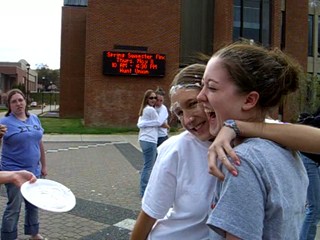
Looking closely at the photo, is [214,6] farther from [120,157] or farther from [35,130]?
[35,130]

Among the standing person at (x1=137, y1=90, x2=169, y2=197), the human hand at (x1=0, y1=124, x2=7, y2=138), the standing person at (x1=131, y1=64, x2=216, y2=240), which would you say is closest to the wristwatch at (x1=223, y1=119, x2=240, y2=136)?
the standing person at (x1=131, y1=64, x2=216, y2=240)

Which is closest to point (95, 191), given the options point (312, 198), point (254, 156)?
point (312, 198)

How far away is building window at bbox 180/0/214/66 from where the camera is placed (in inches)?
1027

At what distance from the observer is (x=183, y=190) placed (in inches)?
66.4

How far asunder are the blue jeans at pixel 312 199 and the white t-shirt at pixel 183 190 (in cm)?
281

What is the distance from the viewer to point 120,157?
12562mm

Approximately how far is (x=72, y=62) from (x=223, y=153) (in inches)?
1307

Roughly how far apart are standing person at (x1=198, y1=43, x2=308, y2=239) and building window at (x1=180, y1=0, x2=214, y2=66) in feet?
81.4

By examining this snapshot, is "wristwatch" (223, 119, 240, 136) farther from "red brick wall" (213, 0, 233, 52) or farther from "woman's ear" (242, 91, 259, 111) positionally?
"red brick wall" (213, 0, 233, 52)

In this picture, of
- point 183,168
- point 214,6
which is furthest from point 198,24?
point 183,168

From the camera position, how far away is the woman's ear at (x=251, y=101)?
4.43 feet

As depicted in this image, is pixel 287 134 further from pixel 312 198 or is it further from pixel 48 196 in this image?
pixel 312 198

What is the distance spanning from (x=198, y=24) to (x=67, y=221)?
2267 centimetres

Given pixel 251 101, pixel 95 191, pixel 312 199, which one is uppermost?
pixel 251 101
